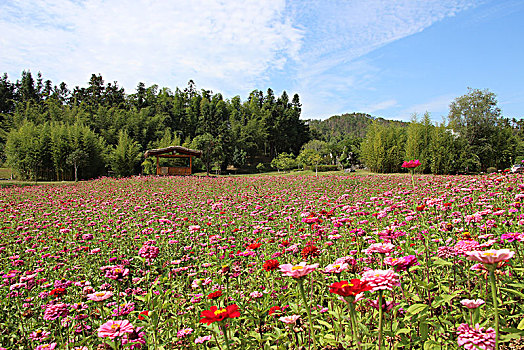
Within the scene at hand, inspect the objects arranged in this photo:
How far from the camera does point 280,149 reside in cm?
4666

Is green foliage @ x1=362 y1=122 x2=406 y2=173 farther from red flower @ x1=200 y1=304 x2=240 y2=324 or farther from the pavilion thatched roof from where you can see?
red flower @ x1=200 y1=304 x2=240 y2=324

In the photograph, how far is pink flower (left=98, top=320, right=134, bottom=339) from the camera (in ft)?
3.43

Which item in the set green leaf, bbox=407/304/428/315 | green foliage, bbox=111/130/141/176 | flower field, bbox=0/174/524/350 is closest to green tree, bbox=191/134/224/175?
green foliage, bbox=111/130/141/176

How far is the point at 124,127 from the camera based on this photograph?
3084cm

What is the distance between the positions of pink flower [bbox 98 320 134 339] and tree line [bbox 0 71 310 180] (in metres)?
20.3

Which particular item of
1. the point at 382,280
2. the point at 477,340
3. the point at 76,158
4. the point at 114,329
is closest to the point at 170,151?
the point at 76,158

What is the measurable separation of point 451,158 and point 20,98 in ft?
184

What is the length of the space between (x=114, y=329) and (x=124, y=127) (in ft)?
110

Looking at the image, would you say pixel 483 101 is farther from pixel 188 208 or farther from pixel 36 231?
pixel 36 231

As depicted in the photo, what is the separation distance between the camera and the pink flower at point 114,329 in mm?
1045

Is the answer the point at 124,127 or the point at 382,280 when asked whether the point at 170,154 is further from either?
the point at 382,280

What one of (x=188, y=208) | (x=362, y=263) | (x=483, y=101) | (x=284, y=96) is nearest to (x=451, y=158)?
(x=483, y=101)

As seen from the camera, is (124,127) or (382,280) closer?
(382,280)

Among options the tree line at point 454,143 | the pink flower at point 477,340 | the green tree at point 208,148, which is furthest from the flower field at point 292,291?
the green tree at point 208,148
